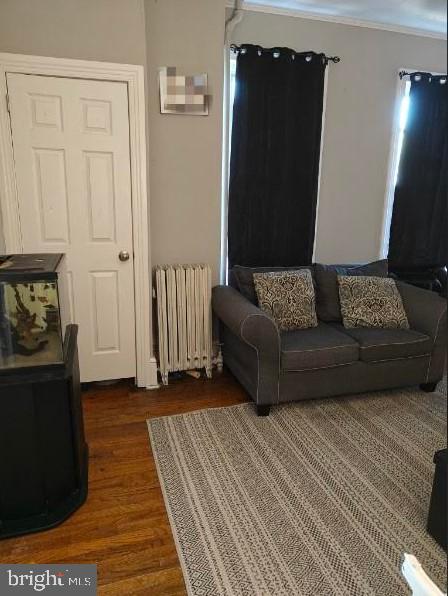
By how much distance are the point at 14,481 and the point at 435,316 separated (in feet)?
8.67

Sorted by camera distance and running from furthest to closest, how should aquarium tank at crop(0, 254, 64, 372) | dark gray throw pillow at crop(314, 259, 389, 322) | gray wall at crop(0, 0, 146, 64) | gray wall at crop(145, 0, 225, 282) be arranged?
dark gray throw pillow at crop(314, 259, 389, 322) < gray wall at crop(145, 0, 225, 282) < gray wall at crop(0, 0, 146, 64) < aquarium tank at crop(0, 254, 64, 372)

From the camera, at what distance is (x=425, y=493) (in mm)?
1900

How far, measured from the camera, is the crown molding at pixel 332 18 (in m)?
2.91

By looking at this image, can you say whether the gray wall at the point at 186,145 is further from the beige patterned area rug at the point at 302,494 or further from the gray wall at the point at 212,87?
the beige patterned area rug at the point at 302,494

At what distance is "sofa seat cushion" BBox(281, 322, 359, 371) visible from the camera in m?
2.46

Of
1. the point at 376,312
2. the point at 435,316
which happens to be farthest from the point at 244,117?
the point at 435,316

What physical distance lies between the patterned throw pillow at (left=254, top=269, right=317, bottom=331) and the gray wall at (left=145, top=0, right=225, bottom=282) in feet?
1.56

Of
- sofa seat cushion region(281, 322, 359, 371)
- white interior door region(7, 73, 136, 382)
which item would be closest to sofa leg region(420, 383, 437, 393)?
sofa seat cushion region(281, 322, 359, 371)

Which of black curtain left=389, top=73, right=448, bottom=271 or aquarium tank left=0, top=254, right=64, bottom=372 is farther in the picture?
black curtain left=389, top=73, right=448, bottom=271

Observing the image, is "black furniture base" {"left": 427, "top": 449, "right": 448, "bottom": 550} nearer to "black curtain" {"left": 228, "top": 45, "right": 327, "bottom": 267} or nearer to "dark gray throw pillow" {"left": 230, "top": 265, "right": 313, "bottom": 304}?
"dark gray throw pillow" {"left": 230, "top": 265, "right": 313, "bottom": 304}

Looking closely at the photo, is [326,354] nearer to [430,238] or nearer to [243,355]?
[243,355]

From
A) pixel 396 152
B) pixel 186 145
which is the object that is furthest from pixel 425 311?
pixel 186 145

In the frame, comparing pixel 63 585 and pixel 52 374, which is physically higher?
pixel 52 374

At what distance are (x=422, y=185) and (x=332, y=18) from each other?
1574 mm
